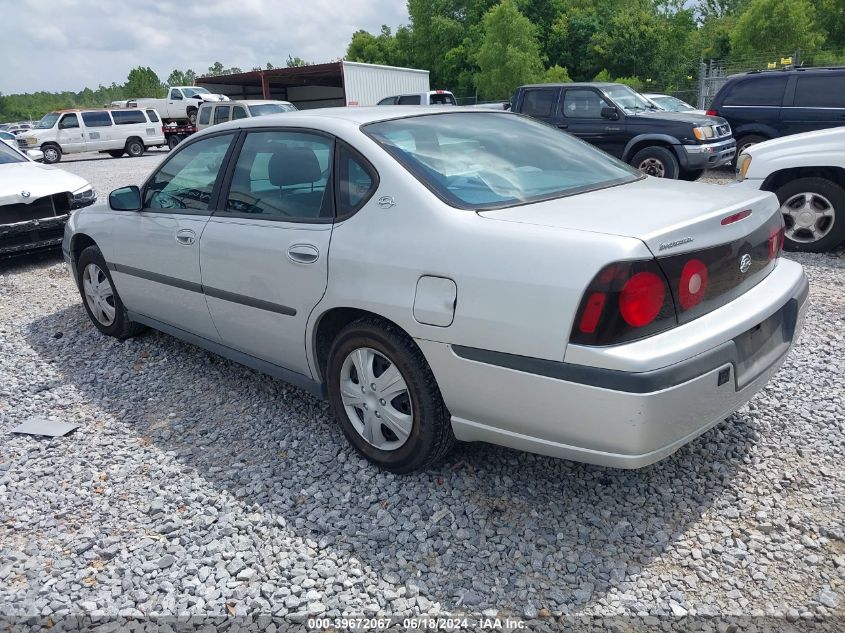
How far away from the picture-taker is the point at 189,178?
402cm

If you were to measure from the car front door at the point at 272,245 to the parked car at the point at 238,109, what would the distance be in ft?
52.8

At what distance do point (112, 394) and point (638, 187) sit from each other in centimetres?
330

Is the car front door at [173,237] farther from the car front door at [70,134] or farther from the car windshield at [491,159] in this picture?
the car front door at [70,134]

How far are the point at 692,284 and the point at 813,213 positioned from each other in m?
4.90

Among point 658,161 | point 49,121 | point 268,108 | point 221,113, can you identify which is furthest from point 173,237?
point 49,121

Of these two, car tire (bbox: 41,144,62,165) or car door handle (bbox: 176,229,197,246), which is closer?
car door handle (bbox: 176,229,197,246)

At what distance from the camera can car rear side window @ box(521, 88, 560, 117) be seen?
38.2 ft

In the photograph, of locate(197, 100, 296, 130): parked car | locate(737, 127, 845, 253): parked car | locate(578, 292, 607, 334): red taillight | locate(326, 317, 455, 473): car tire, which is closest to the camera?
locate(578, 292, 607, 334): red taillight

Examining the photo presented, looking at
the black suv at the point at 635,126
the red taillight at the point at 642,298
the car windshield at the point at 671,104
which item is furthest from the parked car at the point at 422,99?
the red taillight at the point at 642,298

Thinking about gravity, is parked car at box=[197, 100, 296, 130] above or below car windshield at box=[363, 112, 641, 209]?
above

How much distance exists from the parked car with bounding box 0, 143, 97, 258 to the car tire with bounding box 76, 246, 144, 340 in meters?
2.62

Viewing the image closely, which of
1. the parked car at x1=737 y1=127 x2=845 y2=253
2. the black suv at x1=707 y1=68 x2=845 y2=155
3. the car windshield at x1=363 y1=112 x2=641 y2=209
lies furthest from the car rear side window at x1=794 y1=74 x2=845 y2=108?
the car windshield at x1=363 y1=112 x2=641 y2=209

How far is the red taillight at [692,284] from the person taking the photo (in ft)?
7.86

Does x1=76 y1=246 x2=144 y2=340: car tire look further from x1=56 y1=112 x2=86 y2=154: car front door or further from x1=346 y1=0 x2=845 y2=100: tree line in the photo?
x1=346 y1=0 x2=845 y2=100: tree line
